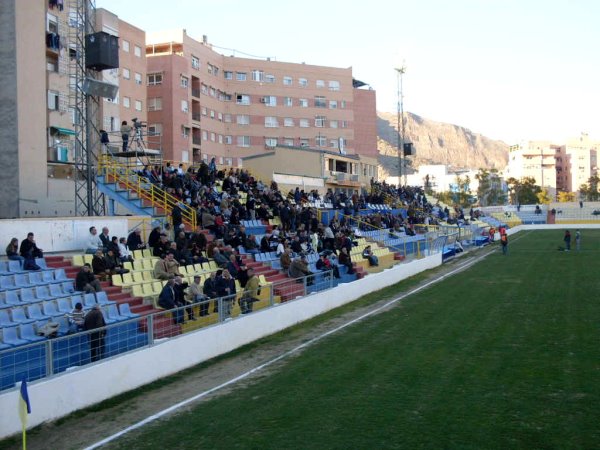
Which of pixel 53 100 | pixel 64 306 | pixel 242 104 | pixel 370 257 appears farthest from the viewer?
pixel 242 104

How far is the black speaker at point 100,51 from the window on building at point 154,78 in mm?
40431

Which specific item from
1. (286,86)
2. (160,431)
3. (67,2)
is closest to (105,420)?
(160,431)

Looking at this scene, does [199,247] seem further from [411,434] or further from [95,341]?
[411,434]

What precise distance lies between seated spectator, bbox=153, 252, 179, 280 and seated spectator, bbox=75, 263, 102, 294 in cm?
254

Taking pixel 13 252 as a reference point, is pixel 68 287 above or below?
below

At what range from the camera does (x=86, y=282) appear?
14781 mm

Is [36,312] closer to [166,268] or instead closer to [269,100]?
[166,268]

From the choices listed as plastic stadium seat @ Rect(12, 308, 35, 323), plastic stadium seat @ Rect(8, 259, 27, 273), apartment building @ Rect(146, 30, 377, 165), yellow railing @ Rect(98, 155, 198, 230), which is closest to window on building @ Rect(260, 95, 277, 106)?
apartment building @ Rect(146, 30, 377, 165)

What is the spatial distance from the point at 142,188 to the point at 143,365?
539 inches

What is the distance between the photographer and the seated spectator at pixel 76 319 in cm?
1234

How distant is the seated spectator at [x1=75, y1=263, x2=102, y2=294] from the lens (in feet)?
47.8

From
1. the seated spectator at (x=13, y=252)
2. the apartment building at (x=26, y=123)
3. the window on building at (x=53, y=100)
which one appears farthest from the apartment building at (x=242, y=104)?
the seated spectator at (x=13, y=252)

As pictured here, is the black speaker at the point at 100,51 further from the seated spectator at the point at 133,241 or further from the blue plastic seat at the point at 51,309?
the blue plastic seat at the point at 51,309

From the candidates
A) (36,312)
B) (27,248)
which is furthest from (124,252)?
(36,312)
